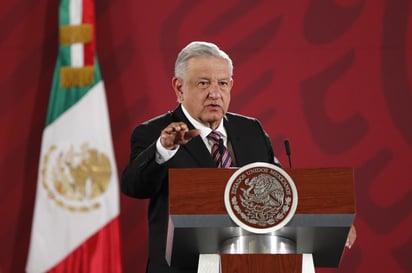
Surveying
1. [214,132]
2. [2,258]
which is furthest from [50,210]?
[214,132]

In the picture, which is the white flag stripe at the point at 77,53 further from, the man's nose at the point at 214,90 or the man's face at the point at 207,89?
the man's nose at the point at 214,90

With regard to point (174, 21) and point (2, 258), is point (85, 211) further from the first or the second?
point (174, 21)

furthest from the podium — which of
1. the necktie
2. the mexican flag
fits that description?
the mexican flag

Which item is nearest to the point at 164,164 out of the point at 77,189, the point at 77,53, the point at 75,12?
the point at 77,189

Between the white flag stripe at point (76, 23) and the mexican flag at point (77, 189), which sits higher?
the white flag stripe at point (76, 23)

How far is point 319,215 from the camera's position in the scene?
2.23 m

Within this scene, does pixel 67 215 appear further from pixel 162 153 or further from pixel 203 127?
pixel 162 153

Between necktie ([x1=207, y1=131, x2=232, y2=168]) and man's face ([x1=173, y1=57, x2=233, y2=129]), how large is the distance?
0.23 feet

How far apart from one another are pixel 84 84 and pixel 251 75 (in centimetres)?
102

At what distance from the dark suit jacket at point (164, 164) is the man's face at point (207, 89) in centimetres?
6

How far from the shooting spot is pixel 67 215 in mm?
4398

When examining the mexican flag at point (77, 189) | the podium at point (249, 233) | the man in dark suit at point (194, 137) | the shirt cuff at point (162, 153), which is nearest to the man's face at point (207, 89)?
the man in dark suit at point (194, 137)

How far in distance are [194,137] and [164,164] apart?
0.27 m

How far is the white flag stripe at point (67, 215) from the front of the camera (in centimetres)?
441
